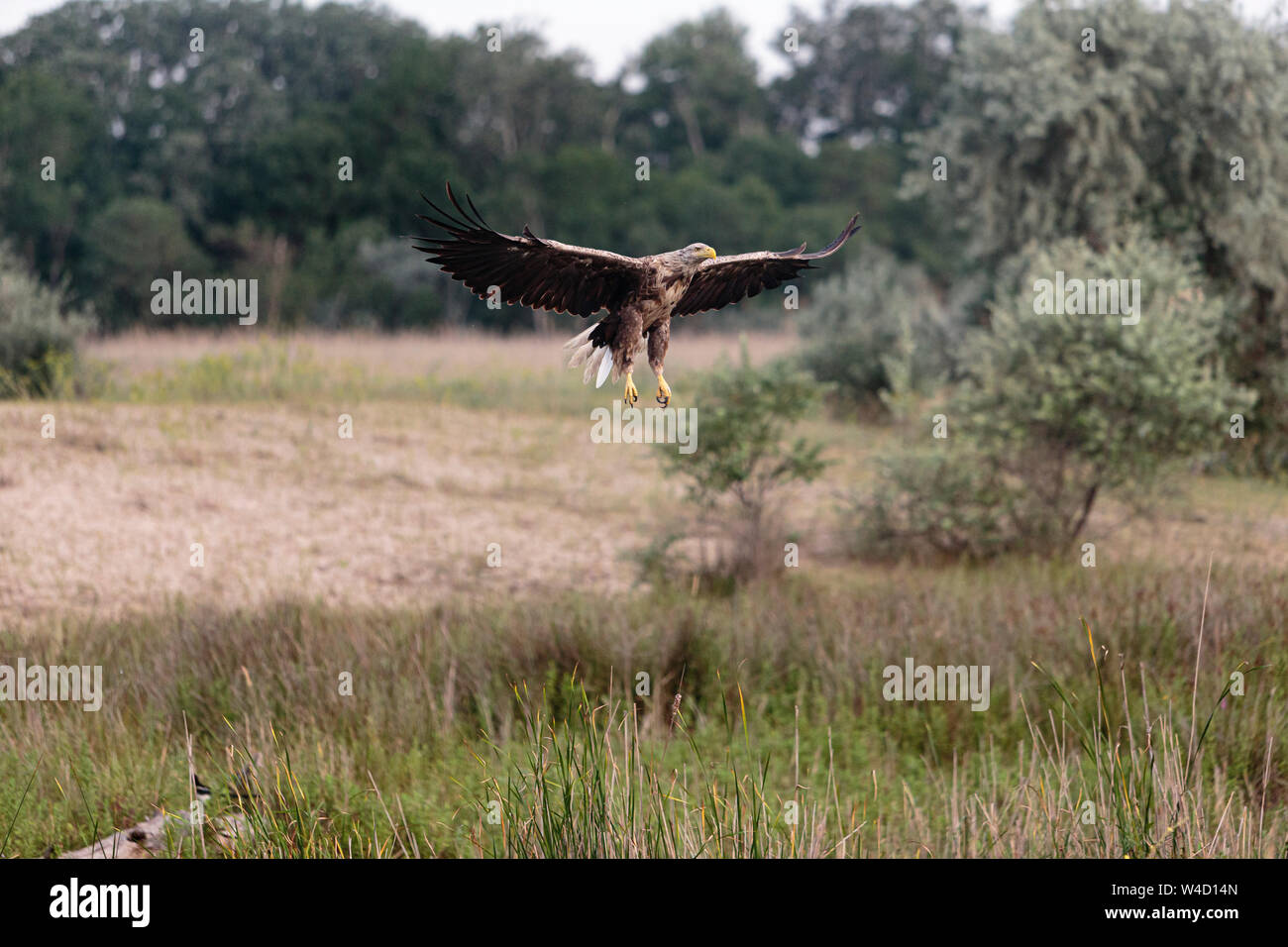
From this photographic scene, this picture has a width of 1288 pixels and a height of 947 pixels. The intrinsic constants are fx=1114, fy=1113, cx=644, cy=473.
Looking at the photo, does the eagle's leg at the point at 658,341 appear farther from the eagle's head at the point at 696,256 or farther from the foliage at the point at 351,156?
the foliage at the point at 351,156

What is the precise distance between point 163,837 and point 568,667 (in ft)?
8.06

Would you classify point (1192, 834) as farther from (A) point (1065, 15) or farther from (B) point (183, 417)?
(A) point (1065, 15)

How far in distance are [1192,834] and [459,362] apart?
15555mm

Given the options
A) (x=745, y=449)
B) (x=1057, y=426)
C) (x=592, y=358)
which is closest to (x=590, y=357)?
(x=592, y=358)

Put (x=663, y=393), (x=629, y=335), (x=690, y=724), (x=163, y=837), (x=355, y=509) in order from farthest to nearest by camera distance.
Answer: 1. (x=355, y=509)
2. (x=690, y=724)
3. (x=163, y=837)
4. (x=629, y=335)
5. (x=663, y=393)

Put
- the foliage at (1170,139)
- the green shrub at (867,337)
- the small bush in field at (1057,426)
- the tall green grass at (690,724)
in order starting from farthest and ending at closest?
the green shrub at (867,337), the foliage at (1170,139), the small bush in field at (1057,426), the tall green grass at (690,724)

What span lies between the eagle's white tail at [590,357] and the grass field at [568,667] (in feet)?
2.76

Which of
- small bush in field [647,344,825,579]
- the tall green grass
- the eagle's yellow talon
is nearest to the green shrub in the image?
small bush in field [647,344,825,579]

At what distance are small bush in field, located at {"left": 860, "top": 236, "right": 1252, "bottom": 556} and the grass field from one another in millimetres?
567

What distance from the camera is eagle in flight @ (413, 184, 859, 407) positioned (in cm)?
172

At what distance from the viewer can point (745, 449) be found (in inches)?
336

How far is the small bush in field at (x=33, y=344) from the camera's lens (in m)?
13.3

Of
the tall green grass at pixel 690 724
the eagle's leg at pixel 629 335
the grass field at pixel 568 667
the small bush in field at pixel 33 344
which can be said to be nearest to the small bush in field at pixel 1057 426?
the grass field at pixel 568 667

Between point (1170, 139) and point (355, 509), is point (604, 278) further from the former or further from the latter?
point (1170, 139)
